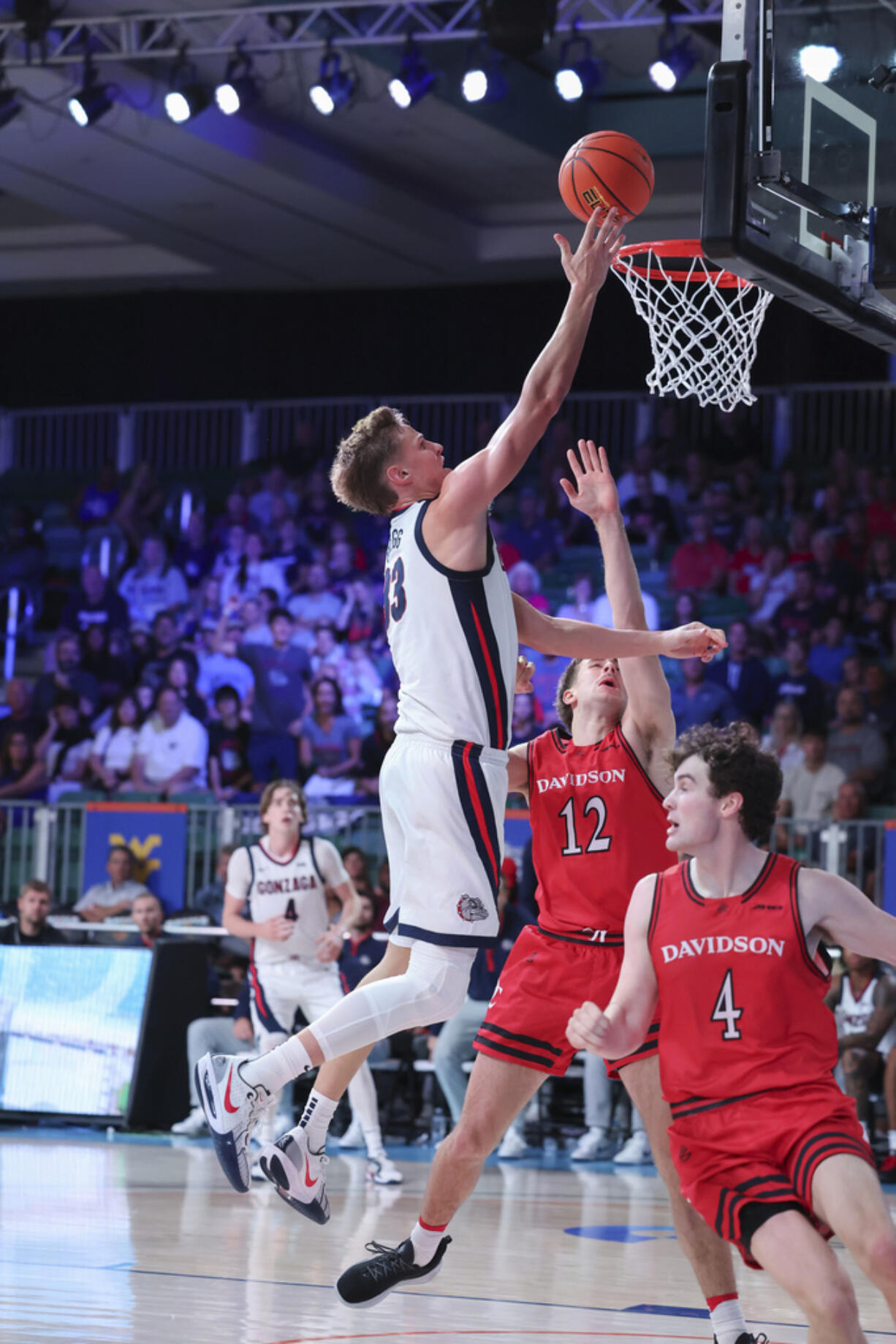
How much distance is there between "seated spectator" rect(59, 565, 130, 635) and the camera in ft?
59.4

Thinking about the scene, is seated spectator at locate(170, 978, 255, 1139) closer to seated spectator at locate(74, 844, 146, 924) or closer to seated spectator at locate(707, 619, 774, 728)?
seated spectator at locate(74, 844, 146, 924)

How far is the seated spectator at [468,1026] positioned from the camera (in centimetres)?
1123

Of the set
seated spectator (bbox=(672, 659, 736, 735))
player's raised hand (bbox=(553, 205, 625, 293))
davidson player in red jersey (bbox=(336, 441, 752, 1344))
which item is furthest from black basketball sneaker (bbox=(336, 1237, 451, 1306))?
seated spectator (bbox=(672, 659, 736, 735))

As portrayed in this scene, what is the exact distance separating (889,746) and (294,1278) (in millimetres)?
8483

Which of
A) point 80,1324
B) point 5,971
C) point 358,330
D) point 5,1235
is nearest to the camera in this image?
point 80,1324

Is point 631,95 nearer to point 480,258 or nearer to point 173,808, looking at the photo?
point 480,258

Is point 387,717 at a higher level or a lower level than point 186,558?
lower

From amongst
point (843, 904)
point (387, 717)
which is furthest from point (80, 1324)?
point (387, 717)

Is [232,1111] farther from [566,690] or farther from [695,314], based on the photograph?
[695,314]

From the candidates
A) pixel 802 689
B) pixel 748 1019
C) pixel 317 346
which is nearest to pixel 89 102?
pixel 317 346

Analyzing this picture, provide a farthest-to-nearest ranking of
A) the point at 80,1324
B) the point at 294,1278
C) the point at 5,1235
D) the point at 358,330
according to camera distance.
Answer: the point at 358,330
the point at 5,1235
the point at 294,1278
the point at 80,1324

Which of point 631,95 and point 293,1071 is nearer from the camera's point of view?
point 293,1071

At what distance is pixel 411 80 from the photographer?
→ 13.9 metres

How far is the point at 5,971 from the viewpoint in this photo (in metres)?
12.3
